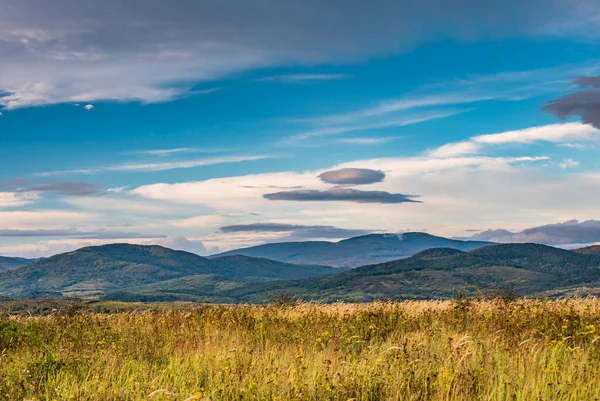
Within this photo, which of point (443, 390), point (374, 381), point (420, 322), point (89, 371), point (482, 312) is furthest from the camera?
point (482, 312)

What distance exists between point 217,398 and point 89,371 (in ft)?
9.47

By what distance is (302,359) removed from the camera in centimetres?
1087

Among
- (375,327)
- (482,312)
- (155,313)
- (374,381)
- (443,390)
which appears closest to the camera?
(443,390)

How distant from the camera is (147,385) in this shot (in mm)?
9055

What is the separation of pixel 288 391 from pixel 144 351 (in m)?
5.19

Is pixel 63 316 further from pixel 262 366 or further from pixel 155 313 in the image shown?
pixel 262 366

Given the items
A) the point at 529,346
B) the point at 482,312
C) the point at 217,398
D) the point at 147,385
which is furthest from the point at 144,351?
the point at 482,312

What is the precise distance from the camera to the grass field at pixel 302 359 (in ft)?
27.5

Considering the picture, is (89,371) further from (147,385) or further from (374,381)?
(374,381)

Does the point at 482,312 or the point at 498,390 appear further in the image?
the point at 482,312

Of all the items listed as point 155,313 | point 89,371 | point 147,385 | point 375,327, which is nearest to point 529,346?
point 375,327

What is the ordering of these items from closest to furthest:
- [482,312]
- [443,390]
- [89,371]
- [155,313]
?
[443,390] → [89,371] → [482,312] → [155,313]

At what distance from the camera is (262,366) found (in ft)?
33.3

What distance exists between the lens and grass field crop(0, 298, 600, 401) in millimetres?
8375
